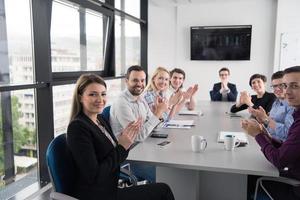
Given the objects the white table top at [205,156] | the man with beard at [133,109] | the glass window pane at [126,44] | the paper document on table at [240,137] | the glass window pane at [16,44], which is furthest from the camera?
the glass window pane at [126,44]

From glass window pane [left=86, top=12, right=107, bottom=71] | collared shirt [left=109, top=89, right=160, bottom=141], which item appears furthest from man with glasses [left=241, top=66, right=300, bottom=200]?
glass window pane [left=86, top=12, right=107, bottom=71]

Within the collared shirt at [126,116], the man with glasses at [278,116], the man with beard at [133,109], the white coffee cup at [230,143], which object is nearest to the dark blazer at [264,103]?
the man with glasses at [278,116]

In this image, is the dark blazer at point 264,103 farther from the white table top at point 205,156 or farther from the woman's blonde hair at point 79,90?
the woman's blonde hair at point 79,90

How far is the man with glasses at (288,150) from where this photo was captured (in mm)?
1316

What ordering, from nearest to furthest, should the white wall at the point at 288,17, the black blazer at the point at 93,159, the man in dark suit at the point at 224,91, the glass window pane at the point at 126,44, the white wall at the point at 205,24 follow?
the black blazer at the point at 93,159
the man in dark suit at the point at 224,91
the glass window pane at the point at 126,44
the white wall at the point at 288,17
the white wall at the point at 205,24

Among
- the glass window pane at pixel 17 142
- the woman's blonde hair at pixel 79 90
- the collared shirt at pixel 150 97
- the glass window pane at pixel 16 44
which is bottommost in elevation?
the glass window pane at pixel 17 142

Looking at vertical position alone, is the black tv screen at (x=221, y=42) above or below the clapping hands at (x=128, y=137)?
above

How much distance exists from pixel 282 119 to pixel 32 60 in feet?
7.20

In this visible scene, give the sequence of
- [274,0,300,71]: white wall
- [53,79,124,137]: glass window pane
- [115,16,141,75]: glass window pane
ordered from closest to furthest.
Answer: [53,79,124,137]: glass window pane, [115,16,141,75]: glass window pane, [274,0,300,71]: white wall

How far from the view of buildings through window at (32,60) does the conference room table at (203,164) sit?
0.64 meters

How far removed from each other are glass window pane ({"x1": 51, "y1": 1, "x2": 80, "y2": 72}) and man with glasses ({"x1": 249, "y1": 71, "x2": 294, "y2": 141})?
2089 mm

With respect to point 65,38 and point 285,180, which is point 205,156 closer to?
point 285,180

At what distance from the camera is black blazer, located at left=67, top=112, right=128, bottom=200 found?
1.29 meters

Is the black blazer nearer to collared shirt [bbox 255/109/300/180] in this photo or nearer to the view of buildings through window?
the view of buildings through window
